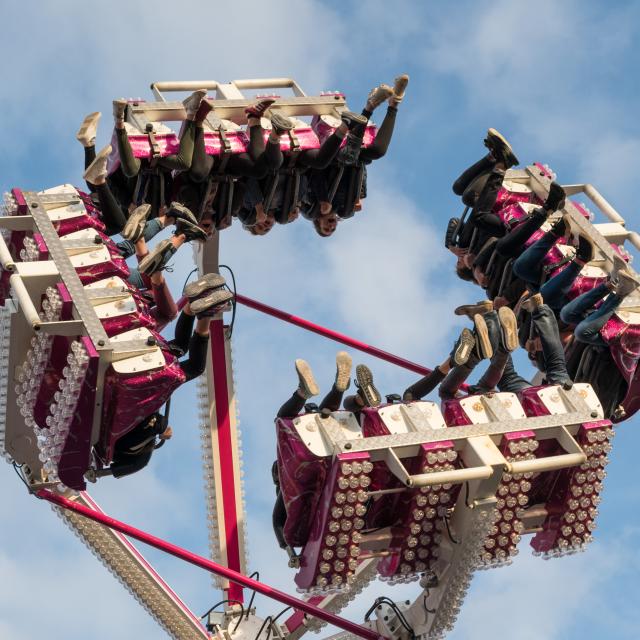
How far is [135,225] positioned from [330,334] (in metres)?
5.81

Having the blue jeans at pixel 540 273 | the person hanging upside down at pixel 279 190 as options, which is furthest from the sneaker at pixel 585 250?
the person hanging upside down at pixel 279 190

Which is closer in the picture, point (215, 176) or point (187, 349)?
point (187, 349)

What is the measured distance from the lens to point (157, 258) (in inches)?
1136

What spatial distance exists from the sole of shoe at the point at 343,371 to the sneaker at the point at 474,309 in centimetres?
226

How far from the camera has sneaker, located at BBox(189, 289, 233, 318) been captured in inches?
1116

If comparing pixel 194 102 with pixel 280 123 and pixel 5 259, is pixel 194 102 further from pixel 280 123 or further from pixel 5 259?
pixel 5 259

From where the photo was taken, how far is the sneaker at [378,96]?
105 ft

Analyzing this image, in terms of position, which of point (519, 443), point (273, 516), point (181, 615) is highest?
point (519, 443)

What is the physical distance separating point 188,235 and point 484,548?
18.0ft

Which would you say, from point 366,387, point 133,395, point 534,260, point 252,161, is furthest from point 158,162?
point 534,260

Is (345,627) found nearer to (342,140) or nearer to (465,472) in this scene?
(465,472)

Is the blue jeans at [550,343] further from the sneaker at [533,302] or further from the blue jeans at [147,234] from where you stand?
the blue jeans at [147,234]

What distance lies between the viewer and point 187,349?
93.9 ft

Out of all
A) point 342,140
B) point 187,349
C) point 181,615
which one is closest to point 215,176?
point 342,140
